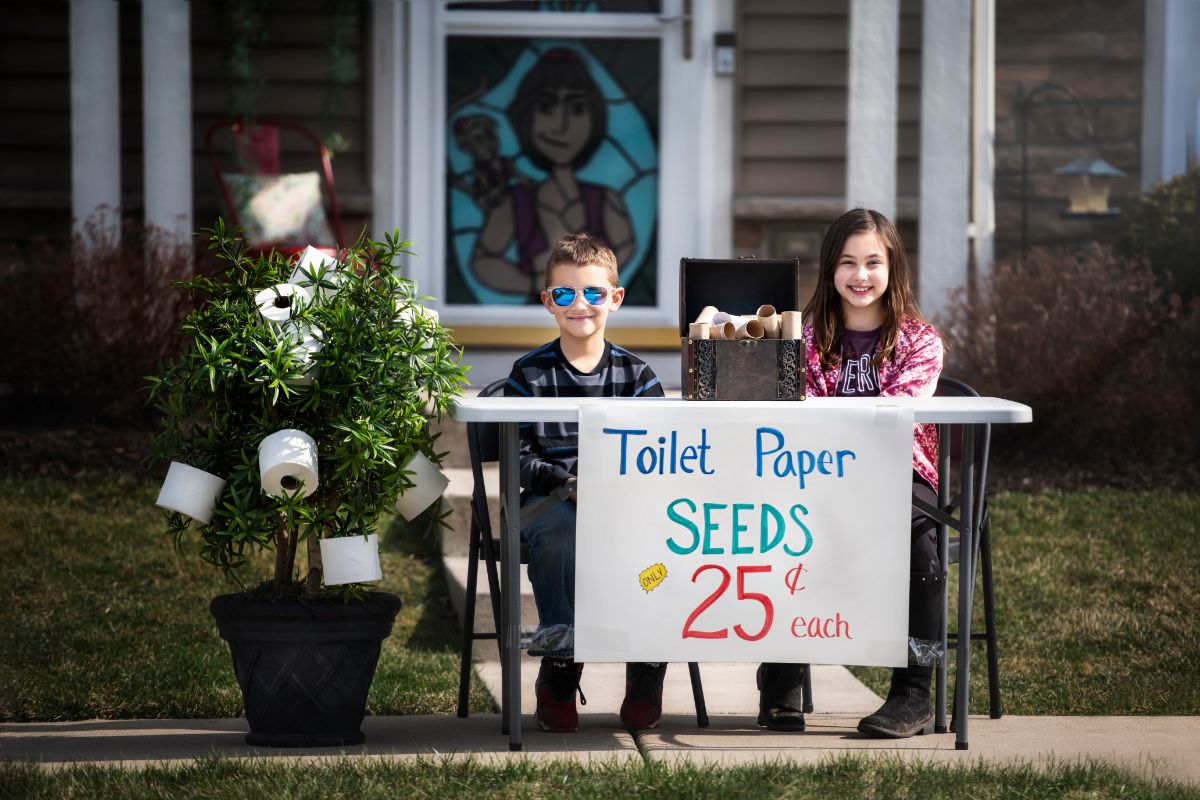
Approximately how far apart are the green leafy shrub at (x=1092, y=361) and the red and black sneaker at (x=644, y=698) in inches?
135

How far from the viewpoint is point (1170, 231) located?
23.5 ft

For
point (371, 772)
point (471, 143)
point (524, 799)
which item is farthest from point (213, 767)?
point (471, 143)

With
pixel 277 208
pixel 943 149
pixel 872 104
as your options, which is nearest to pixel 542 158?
pixel 277 208

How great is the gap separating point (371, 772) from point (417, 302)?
3.53 feet

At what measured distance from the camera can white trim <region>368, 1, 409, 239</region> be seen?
775 centimetres

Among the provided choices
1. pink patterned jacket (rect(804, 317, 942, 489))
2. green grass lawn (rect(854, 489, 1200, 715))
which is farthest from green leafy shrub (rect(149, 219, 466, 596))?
green grass lawn (rect(854, 489, 1200, 715))

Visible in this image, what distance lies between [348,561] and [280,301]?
602 mm

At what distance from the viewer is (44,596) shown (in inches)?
201

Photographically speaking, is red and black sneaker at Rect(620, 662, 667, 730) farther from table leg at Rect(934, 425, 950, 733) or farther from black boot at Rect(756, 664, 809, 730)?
table leg at Rect(934, 425, 950, 733)

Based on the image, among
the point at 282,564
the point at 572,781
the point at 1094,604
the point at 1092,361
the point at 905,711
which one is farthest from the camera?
the point at 1092,361

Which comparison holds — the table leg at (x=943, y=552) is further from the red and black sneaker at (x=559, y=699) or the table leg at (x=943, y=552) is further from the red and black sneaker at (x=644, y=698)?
the red and black sneaker at (x=559, y=699)

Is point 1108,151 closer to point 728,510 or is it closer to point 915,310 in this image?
point 915,310

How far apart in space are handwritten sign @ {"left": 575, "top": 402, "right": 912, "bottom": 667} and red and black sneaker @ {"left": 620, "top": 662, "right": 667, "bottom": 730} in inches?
13.1

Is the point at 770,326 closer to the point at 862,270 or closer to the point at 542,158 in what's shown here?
the point at 862,270
